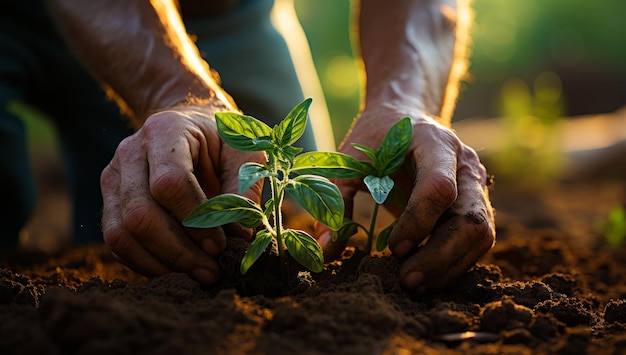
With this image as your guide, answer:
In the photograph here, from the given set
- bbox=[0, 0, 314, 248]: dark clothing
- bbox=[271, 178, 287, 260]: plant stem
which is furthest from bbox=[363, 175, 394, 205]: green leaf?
bbox=[0, 0, 314, 248]: dark clothing

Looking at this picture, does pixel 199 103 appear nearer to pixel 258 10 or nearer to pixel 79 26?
pixel 79 26

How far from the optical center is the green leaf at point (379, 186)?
1.75 meters

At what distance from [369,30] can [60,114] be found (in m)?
2.01

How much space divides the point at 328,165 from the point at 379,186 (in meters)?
0.15

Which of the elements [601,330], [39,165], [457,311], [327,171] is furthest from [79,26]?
[39,165]

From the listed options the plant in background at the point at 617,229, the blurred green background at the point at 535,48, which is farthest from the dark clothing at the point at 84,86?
the blurred green background at the point at 535,48

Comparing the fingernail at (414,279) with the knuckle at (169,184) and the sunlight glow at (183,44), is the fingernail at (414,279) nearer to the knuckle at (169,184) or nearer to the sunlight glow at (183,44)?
the knuckle at (169,184)

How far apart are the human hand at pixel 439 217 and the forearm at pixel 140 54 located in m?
0.67

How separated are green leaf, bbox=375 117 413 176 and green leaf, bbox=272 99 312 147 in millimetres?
264

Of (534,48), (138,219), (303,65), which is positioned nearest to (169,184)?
(138,219)

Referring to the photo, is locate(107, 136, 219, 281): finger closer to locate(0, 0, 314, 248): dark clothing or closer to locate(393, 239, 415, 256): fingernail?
locate(393, 239, 415, 256): fingernail

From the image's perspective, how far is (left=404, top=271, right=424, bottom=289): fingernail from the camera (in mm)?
1775

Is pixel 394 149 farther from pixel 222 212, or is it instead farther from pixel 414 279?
pixel 222 212

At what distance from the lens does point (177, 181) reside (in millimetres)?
1711
